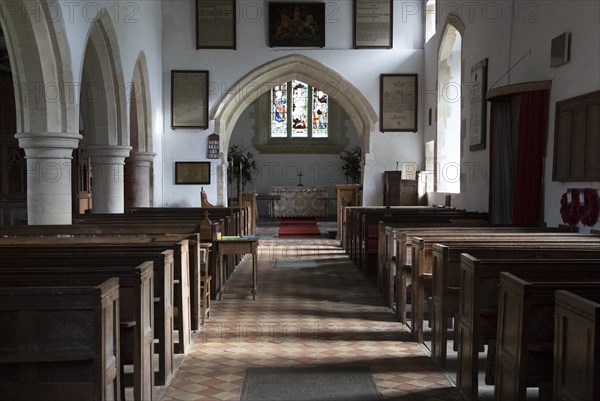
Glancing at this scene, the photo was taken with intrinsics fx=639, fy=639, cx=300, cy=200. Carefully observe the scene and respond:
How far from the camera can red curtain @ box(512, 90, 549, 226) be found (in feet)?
24.9

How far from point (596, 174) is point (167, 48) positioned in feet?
36.3

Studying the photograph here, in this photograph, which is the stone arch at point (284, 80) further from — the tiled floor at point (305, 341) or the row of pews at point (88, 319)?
the row of pews at point (88, 319)

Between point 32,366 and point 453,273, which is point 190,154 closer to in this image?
point 453,273

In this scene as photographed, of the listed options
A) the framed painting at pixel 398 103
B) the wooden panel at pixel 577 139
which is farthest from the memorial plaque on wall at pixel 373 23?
the wooden panel at pixel 577 139

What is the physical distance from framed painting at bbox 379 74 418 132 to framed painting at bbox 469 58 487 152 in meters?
4.14

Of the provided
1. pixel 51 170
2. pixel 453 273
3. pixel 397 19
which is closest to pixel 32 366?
pixel 453 273

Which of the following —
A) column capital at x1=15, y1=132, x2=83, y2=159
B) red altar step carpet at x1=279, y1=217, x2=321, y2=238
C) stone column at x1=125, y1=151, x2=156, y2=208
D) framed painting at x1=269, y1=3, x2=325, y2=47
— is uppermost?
framed painting at x1=269, y1=3, x2=325, y2=47

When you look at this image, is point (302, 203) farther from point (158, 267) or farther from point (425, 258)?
point (158, 267)

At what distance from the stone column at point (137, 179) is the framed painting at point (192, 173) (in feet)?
4.35

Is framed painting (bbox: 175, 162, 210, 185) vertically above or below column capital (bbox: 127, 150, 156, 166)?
below

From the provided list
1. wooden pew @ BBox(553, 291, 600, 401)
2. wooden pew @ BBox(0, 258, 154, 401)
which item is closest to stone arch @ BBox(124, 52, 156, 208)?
wooden pew @ BBox(0, 258, 154, 401)

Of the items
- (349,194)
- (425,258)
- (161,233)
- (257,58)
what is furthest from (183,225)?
(257,58)

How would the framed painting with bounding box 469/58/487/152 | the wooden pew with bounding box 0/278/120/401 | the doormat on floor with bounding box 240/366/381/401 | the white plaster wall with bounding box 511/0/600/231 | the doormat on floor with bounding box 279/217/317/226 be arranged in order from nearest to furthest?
the wooden pew with bounding box 0/278/120/401 < the doormat on floor with bounding box 240/366/381/401 < the white plaster wall with bounding box 511/0/600/231 < the framed painting with bounding box 469/58/487/152 < the doormat on floor with bounding box 279/217/317/226

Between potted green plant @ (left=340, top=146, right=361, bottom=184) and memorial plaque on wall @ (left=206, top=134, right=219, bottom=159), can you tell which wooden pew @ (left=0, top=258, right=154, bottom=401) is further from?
potted green plant @ (left=340, top=146, right=361, bottom=184)
